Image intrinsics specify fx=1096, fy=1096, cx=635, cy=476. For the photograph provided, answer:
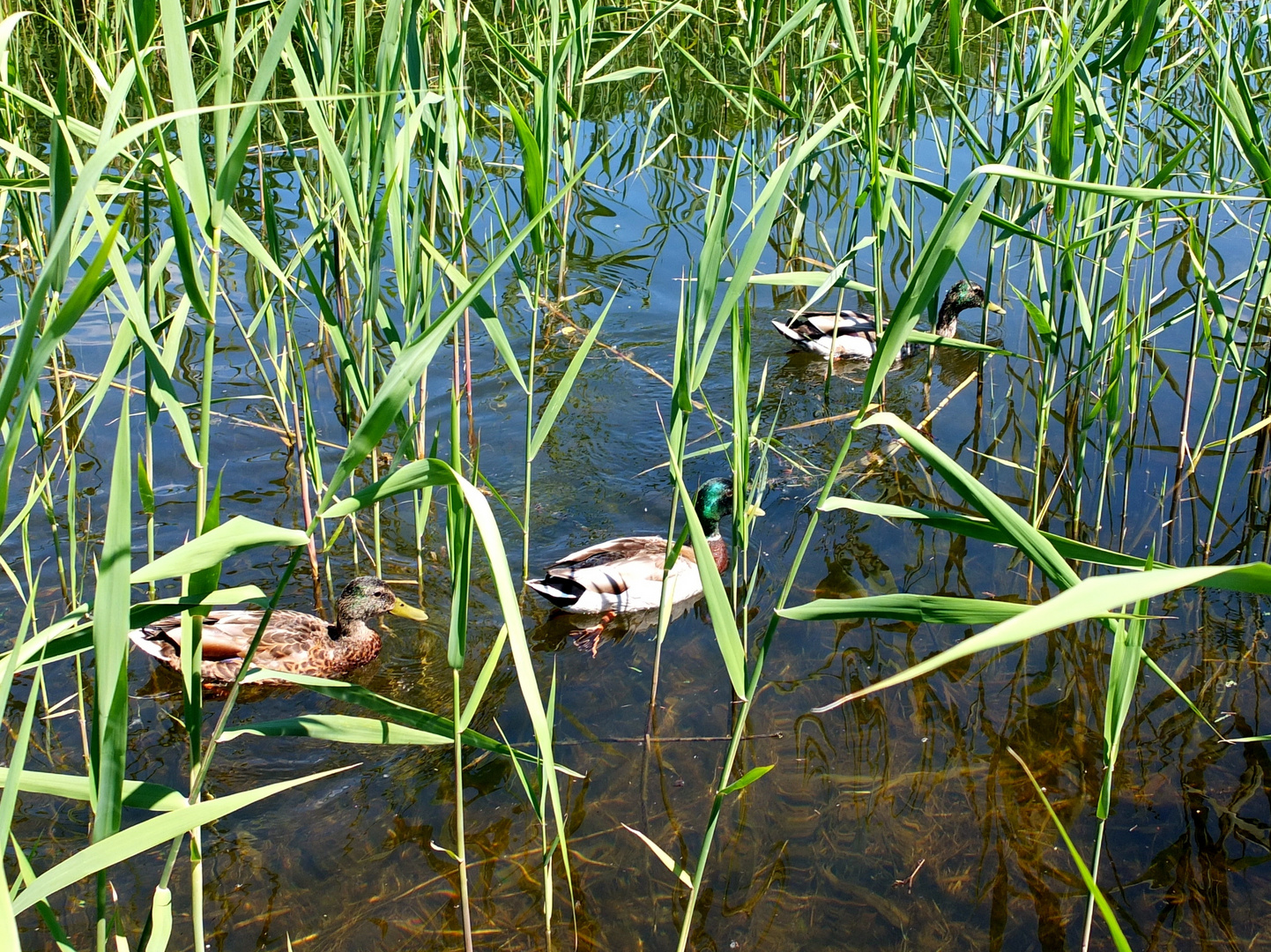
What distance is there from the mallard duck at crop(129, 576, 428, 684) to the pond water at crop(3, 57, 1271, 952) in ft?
0.43

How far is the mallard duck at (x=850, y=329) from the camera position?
6773 millimetres

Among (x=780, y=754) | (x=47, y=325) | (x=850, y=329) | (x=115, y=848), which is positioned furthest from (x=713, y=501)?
(x=47, y=325)

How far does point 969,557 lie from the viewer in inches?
183

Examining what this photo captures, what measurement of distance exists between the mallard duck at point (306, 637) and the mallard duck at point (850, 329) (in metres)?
3.40

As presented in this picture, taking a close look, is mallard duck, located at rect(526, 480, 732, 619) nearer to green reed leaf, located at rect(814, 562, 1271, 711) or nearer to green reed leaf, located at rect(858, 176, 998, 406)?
green reed leaf, located at rect(858, 176, 998, 406)

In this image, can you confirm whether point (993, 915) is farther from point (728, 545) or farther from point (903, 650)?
point (728, 545)

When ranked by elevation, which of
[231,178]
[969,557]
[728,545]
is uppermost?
[231,178]

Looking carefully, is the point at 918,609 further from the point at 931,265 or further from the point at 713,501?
the point at 713,501

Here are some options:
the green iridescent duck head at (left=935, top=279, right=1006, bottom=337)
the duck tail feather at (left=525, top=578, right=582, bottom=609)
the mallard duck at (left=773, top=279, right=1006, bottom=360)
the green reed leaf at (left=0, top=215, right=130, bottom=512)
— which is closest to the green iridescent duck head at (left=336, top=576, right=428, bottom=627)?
the duck tail feather at (left=525, top=578, right=582, bottom=609)

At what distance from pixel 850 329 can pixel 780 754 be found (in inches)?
154

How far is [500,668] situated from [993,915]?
1862 millimetres

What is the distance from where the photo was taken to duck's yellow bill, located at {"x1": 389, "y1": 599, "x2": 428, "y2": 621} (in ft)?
13.9

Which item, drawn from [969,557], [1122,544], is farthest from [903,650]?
[1122,544]

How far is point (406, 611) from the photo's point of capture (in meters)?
4.28
